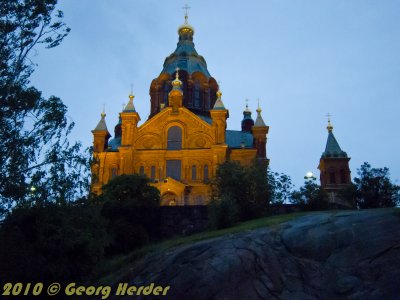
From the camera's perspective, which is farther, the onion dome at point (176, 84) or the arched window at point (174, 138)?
the onion dome at point (176, 84)

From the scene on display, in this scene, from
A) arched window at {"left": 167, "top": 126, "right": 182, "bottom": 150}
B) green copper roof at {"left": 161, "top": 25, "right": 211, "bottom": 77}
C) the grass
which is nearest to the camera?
the grass

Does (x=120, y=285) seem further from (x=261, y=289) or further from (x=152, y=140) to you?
(x=152, y=140)

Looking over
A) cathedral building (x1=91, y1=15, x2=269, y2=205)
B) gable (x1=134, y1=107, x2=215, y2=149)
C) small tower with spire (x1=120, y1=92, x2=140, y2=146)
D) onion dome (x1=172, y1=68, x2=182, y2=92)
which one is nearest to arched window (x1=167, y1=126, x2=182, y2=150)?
cathedral building (x1=91, y1=15, x2=269, y2=205)

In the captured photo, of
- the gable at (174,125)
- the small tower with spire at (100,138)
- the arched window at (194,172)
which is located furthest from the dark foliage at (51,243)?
the small tower with spire at (100,138)

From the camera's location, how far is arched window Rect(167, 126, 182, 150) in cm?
4834

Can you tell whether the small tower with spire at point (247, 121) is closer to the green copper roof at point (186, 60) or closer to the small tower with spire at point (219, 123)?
the green copper roof at point (186, 60)

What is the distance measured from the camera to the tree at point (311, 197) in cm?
3019

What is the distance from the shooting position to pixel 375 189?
1203 inches

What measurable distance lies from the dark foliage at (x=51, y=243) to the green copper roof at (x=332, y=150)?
126 feet

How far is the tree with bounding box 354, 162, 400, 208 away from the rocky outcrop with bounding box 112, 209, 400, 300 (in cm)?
923

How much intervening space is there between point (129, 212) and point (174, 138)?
18.1m

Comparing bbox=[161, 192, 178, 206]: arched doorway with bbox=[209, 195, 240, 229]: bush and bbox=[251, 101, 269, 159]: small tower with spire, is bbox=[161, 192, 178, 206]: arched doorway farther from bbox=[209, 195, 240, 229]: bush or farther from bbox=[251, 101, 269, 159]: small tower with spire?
bbox=[209, 195, 240, 229]: bush

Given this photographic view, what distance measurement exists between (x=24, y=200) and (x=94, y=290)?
5.60m

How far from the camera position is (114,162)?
49.4 m
